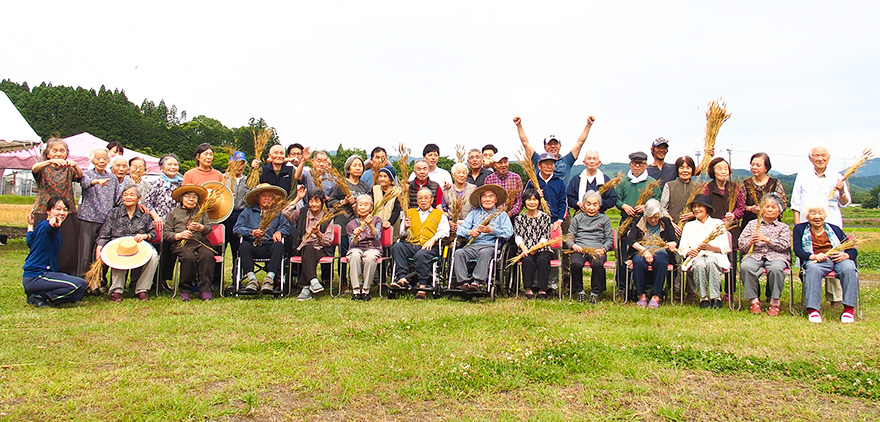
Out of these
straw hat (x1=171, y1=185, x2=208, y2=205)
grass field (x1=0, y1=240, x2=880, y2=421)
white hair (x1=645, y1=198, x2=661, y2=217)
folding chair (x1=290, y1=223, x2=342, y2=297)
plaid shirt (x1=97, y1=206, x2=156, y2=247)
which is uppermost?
straw hat (x1=171, y1=185, x2=208, y2=205)

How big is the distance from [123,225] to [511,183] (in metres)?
4.67

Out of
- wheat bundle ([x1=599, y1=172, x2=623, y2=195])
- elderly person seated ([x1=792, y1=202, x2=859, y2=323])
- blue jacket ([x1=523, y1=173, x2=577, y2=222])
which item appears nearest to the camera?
elderly person seated ([x1=792, y1=202, x2=859, y2=323])

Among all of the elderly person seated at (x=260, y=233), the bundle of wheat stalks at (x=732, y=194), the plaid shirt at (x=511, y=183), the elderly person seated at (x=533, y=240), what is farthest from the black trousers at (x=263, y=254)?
the bundle of wheat stalks at (x=732, y=194)

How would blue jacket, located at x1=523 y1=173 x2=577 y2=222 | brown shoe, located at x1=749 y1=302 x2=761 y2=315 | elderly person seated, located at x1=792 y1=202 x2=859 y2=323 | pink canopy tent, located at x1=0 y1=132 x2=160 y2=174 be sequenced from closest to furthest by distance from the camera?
elderly person seated, located at x1=792 y1=202 x2=859 y2=323 < brown shoe, located at x1=749 y1=302 x2=761 y2=315 < blue jacket, located at x1=523 y1=173 x2=577 y2=222 < pink canopy tent, located at x1=0 y1=132 x2=160 y2=174

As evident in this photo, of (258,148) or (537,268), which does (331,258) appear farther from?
(537,268)

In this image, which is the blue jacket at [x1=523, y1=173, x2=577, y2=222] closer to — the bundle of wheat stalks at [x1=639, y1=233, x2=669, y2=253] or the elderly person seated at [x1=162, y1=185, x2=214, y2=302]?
the bundle of wheat stalks at [x1=639, y1=233, x2=669, y2=253]

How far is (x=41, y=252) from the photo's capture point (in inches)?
250

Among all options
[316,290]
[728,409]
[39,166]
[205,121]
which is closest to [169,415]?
[728,409]

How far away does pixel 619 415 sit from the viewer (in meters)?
3.32

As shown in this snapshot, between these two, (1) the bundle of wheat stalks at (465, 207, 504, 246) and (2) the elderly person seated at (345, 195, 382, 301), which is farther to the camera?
(1) the bundle of wheat stalks at (465, 207, 504, 246)

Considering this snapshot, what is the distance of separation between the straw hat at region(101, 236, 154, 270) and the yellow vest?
9.90ft

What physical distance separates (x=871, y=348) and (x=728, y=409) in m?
2.07

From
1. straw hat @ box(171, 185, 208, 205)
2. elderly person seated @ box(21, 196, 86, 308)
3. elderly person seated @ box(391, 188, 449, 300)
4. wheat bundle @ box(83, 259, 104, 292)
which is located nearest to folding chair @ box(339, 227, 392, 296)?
elderly person seated @ box(391, 188, 449, 300)

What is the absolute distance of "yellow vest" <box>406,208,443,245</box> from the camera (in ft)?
24.3
